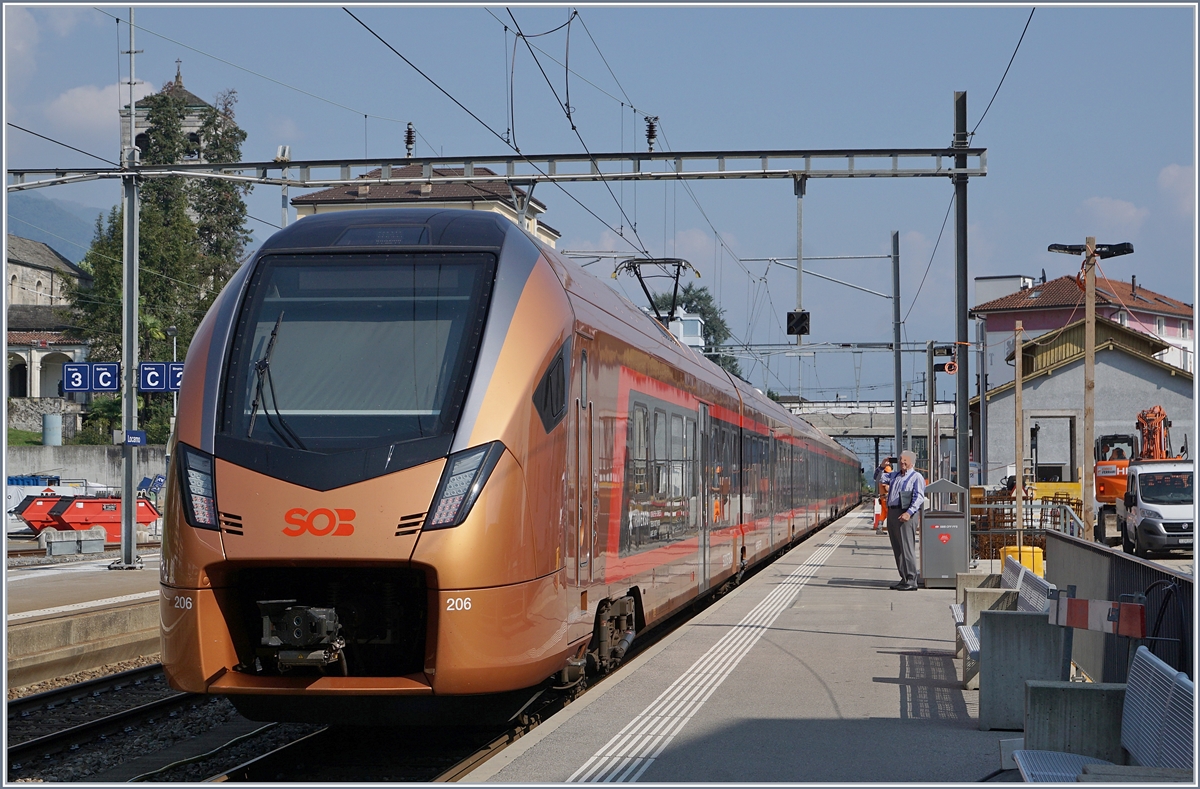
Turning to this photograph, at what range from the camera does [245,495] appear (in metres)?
6.90

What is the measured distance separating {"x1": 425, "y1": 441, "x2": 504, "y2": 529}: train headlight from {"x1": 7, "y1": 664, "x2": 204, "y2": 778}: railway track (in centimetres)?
363

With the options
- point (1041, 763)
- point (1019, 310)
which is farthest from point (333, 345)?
point (1019, 310)

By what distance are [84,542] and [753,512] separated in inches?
549

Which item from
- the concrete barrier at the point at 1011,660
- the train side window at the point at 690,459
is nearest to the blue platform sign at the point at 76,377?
the train side window at the point at 690,459

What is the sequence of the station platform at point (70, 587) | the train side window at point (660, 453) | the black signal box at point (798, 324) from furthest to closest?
the black signal box at point (798, 324) → the station platform at point (70, 587) → the train side window at point (660, 453)

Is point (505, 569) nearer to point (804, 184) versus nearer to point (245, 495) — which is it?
point (245, 495)

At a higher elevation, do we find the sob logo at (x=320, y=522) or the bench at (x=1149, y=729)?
the sob logo at (x=320, y=522)

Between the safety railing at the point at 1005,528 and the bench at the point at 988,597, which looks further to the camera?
the safety railing at the point at 1005,528

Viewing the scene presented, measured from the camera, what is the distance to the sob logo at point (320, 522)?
6742mm

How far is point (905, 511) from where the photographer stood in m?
16.5

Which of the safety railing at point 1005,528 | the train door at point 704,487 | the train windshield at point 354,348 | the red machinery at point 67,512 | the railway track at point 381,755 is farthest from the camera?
the red machinery at point 67,512

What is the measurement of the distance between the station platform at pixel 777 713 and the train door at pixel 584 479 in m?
0.95

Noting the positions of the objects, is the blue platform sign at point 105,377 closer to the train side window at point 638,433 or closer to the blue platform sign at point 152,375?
the blue platform sign at point 152,375

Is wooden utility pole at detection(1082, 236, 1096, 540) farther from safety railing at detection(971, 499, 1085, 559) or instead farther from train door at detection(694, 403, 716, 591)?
train door at detection(694, 403, 716, 591)
